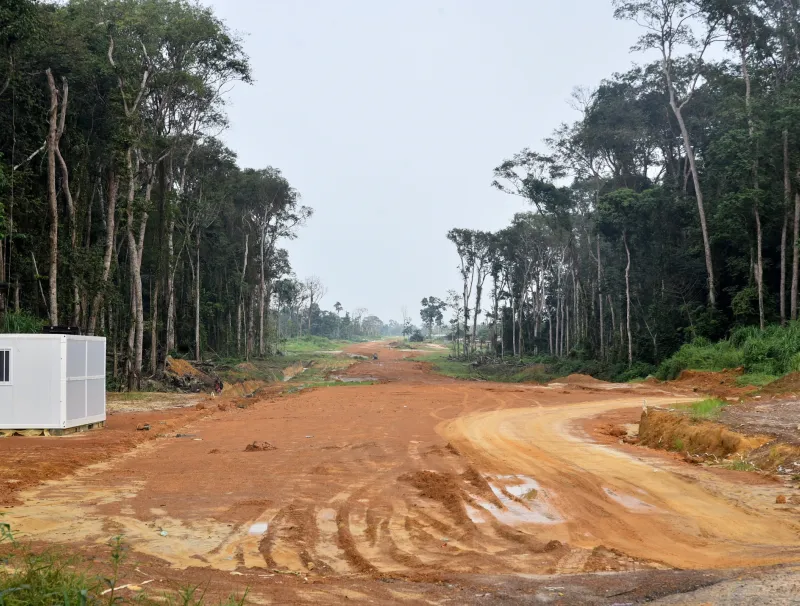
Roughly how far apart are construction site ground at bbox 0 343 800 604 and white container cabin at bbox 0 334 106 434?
2.17ft

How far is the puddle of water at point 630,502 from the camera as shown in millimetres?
8555

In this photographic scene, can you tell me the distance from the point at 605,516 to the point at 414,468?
12.6 ft

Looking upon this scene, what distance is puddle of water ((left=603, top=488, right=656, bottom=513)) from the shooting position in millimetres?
8555

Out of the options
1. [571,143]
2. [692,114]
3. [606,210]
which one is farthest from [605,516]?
[571,143]

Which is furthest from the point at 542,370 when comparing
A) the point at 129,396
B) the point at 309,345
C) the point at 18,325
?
the point at 309,345

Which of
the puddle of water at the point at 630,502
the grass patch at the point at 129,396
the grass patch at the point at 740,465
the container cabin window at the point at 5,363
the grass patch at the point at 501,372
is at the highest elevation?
the container cabin window at the point at 5,363

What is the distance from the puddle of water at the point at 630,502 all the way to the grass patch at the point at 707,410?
6123mm

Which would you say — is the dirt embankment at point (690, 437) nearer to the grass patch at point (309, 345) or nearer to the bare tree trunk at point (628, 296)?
the bare tree trunk at point (628, 296)

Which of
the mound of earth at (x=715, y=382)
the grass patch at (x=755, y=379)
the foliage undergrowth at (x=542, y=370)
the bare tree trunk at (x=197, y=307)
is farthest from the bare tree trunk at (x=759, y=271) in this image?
the bare tree trunk at (x=197, y=307)

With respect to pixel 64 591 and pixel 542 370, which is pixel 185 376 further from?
pixel 64 591

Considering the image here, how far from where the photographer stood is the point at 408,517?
8094 millimetres

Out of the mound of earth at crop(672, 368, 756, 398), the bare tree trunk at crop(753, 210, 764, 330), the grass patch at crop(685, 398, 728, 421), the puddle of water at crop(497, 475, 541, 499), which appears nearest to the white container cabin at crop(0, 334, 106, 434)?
the puddle of water at crop(497, 475, 541, 499)

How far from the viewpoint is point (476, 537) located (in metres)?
7.30

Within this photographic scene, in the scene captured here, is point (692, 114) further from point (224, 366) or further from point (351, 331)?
point (351, 331)
